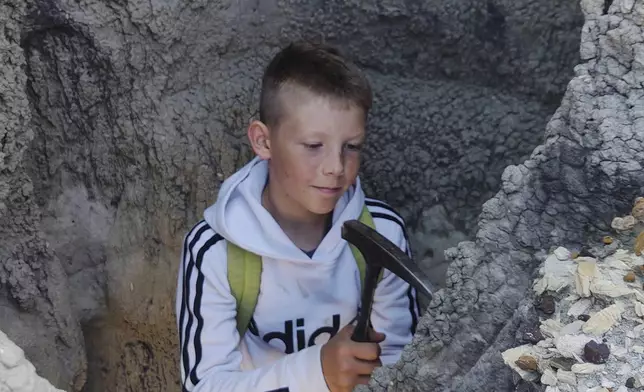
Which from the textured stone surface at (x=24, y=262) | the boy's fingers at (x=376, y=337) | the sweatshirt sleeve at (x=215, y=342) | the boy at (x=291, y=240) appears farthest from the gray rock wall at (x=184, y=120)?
the boy's fingers at (x=376, y=337)

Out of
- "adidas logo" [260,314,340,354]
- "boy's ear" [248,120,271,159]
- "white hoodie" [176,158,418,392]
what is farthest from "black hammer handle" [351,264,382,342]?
"boy's ear" [248,120,271,159]

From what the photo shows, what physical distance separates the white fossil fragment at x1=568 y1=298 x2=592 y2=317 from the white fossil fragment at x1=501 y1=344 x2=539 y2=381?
46 mm

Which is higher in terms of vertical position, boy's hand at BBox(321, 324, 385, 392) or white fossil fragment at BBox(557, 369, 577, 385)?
white fossil fragment at BBox(557, 369, 577, 385)

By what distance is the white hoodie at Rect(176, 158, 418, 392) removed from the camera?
51.6 inches

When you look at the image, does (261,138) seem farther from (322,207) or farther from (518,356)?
(518,356)

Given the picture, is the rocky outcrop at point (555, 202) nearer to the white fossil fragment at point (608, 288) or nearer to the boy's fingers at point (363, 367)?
the white fossil fragment at point (608, 288)

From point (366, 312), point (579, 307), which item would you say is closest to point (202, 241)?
point (366, 312)

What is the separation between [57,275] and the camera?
1.61 metres

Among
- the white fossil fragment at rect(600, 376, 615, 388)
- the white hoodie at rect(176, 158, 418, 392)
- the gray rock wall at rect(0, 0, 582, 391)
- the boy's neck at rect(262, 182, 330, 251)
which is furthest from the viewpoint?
the gray rock wall at rect(0, 0, 582, 391)

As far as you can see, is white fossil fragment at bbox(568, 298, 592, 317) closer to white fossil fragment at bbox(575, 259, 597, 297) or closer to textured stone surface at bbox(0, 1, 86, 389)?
white fossil fragment at bbox(575, 259, 597, 297)

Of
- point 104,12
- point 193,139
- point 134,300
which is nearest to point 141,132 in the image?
point 193,139

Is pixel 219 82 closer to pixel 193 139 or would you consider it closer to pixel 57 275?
pixel 193 139

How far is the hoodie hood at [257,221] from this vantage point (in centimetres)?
133

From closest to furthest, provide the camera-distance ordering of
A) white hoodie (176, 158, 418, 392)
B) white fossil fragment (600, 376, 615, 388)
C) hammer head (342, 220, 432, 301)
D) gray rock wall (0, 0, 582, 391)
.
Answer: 1. white fossil fragment (600, 376, 615, 388)
2. hammer head (342, 220, 432, 301)
3. white hoodie (176, 158, 418, 392)
4. gray rock wall (0, 0, 582, 391)
